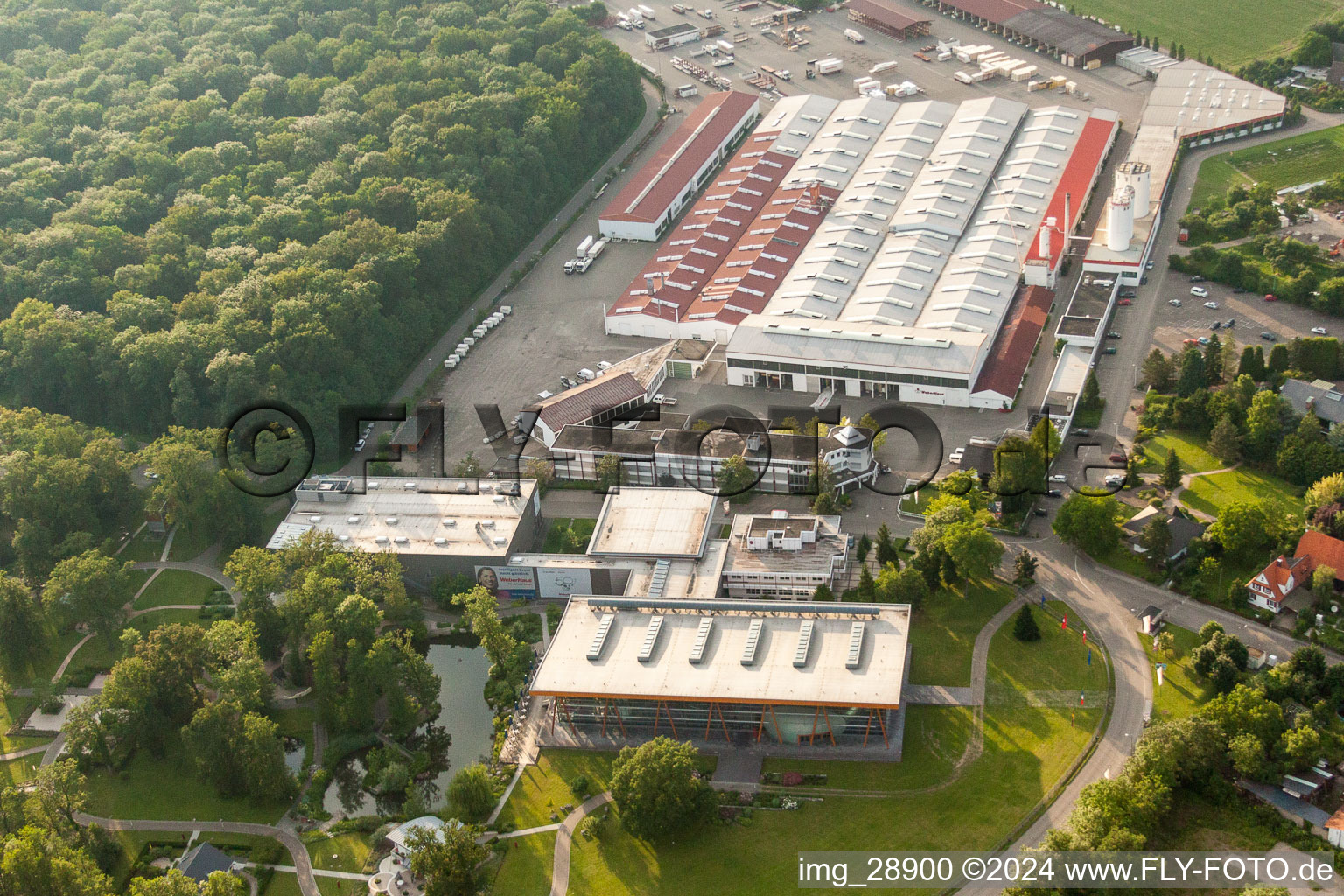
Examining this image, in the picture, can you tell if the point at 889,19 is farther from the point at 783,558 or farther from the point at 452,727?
the point at 452,727

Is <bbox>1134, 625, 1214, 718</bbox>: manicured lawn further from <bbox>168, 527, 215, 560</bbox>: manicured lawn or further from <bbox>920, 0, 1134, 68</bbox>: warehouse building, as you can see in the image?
<bbox>920, 0, 1134, 68</bbox>: warehouse building

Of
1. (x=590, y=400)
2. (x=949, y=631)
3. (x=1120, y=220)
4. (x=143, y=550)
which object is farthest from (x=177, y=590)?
(x=1120, y=220)

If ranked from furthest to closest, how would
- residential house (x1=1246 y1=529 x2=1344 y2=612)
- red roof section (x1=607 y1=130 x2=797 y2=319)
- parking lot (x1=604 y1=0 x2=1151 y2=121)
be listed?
parking lot (x1=604 y1=0 x2=1151 y2=121), red roof section (x1=607 y1=130 x2=797 y2=319), residential house (x1=1246 y1=529 x2=1344 y2=612)

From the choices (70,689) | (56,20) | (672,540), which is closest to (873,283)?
(672,540)

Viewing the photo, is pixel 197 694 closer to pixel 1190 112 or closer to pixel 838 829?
pixel 838 829

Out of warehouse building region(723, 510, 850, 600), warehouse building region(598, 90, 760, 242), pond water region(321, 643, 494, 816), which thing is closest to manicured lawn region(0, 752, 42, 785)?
pond water region(321, 643, 494, 816)

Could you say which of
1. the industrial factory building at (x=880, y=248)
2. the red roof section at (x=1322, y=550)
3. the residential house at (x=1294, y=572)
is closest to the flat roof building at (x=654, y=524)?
the industrial factory building at (x=880, y=248)

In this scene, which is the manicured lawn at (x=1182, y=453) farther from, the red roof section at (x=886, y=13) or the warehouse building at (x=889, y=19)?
the red roof section at (x=886, y=13)
